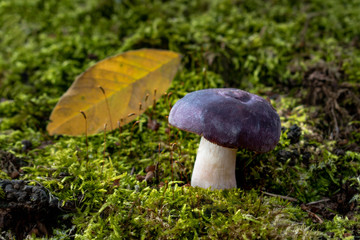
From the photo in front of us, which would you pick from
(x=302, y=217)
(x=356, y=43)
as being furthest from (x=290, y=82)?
(x=302, y=217)

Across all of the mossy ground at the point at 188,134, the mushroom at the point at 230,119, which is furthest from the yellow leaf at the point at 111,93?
the mushroom at the point at 230,119

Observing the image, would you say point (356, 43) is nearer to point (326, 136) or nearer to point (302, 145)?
point (326, 136)

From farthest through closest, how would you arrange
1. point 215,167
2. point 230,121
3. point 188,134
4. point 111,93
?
point 188,134
point 111,93
point 215,167
point 230,121

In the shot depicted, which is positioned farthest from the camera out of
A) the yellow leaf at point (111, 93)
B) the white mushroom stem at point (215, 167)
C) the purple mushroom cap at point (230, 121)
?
the yellow leaf at point (111, 93)

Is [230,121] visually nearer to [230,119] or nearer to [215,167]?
[230,119]

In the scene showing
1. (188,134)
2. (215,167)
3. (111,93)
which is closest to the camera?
(215,167)

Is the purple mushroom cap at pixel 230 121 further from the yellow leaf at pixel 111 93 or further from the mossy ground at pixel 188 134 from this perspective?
the yellow leaf at pixel 111 93

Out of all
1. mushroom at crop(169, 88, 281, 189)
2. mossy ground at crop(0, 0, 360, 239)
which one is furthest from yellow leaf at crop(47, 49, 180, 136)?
mushroom at crop(169, 88, 281, 189)

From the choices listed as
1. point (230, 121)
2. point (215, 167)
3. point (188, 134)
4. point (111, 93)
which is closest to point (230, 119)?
point (230, 121)
